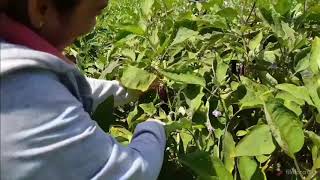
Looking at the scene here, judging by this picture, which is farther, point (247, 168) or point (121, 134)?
point (121, 134)

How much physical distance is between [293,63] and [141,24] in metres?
0.40

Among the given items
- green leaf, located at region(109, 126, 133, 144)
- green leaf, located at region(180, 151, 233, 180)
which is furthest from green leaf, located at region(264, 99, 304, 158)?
green leaf, located at region(109, 126, 133, 144)

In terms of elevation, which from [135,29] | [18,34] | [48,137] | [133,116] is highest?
[18,34]

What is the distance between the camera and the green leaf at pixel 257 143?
4.40 feet

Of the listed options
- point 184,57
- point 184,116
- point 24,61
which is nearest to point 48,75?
point 24,61

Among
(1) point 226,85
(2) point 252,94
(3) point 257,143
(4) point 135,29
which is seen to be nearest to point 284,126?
(3) point 257,143

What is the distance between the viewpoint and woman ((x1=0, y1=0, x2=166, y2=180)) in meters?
1.16

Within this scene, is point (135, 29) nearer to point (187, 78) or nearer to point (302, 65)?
point (187, 78)

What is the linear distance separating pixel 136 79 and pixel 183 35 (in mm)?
159

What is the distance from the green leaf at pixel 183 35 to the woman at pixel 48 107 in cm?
42

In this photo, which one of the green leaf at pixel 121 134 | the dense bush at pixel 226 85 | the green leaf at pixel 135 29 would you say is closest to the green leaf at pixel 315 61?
the dense bush at pixel 226 85

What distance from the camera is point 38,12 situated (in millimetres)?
1214

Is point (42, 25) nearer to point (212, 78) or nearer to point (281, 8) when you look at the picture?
point (212, 78)

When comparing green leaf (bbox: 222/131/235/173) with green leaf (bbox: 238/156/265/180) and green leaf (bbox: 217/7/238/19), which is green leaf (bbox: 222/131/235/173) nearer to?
green leaf (bbox: 238/156/265/180)
